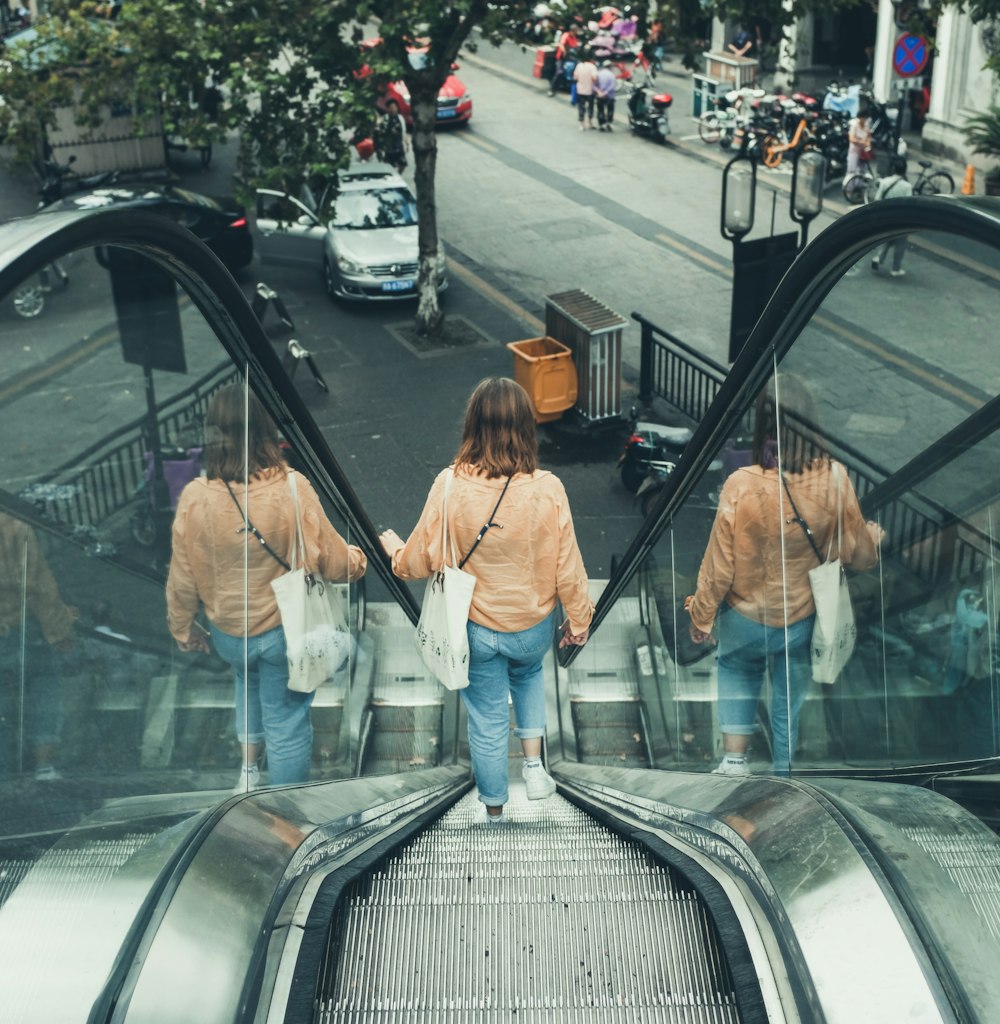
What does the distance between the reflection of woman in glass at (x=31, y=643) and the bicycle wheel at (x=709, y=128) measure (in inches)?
890

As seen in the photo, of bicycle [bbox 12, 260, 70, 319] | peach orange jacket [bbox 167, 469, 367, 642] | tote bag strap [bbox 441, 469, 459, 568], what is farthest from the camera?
tote bag strap [bbox 441, 469, 459, 568]

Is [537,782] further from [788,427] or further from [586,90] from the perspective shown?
[586,90]

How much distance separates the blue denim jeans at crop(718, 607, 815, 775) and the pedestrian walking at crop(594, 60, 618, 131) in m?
21.1

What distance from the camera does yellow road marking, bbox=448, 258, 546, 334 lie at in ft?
54.0

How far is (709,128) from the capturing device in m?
24.4

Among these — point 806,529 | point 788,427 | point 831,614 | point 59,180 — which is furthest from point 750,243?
point 59,180

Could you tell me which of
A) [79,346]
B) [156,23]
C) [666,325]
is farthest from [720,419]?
[666,325]

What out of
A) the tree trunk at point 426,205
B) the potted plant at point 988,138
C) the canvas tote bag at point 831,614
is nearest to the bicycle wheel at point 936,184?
the potted plant at point 988,138

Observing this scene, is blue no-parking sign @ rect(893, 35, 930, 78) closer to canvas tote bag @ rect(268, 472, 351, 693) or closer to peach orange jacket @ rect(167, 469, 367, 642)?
canvas tote bag @ rect(268, 472, 351, 693)

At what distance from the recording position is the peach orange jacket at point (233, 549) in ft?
13.6

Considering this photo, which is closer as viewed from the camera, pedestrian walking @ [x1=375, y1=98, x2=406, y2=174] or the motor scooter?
the motor scooter

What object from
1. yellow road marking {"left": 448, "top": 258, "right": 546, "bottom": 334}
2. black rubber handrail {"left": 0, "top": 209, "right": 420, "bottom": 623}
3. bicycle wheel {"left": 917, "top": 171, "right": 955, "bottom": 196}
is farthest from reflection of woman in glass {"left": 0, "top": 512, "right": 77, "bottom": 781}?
bicycle wheel {"left": 917, "top": 171, "right": 955, "bottom": 196}

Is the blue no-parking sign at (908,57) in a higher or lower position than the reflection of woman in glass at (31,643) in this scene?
lower

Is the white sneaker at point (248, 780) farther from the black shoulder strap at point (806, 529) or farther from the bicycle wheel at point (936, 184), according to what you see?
the bicycle wheel at point (936, 184)
